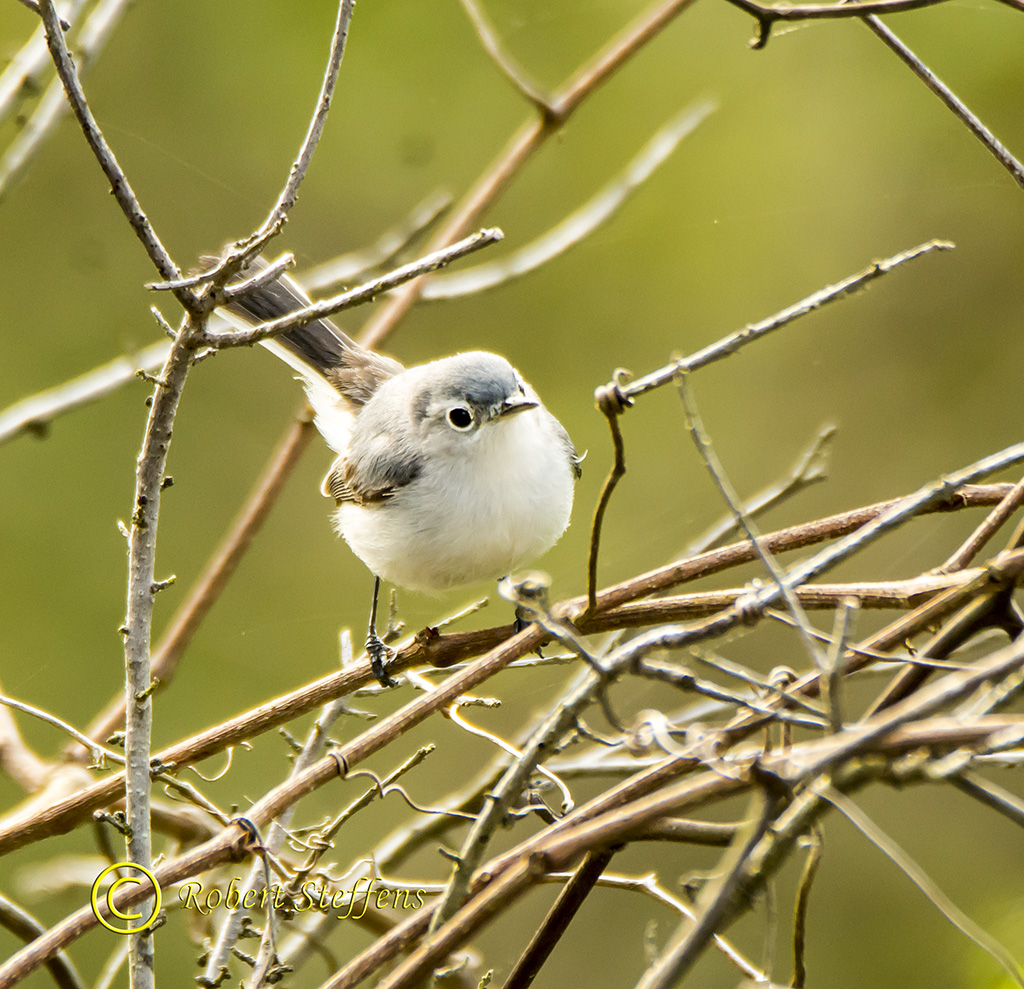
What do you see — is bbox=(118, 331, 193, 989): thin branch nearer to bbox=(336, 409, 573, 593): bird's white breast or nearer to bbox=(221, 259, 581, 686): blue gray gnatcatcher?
bbox=(221, 259, 581, 686): blue gray gnatcatcher

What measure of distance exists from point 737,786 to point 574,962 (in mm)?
3546

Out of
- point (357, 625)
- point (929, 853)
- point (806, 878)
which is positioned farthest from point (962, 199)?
point (806, 878)

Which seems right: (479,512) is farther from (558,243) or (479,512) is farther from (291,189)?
(291,189)

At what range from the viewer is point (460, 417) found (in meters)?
2.55

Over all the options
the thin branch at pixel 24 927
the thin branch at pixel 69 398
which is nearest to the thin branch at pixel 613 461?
the thin branch at pixel 24 927

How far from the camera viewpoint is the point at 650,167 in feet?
7.98

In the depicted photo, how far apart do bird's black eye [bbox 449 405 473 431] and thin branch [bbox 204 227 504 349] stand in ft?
4.64

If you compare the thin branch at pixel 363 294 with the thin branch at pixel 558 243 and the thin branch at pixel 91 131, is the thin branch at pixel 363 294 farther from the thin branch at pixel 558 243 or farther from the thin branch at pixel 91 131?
the thin branch at pixel 558 243

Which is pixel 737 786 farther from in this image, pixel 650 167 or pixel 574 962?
pixel 574 962

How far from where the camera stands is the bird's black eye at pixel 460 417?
8.32ft

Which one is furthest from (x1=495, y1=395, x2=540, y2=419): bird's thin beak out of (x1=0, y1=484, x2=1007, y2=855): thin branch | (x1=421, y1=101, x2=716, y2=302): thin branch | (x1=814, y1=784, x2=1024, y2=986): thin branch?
(x1=814, y1=784, x2=1024, y2=986): thin branch

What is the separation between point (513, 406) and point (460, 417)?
0.16 m

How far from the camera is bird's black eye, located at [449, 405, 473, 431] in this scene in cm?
254

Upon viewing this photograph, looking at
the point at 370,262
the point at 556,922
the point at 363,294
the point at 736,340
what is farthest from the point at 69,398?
the point at 736,340
